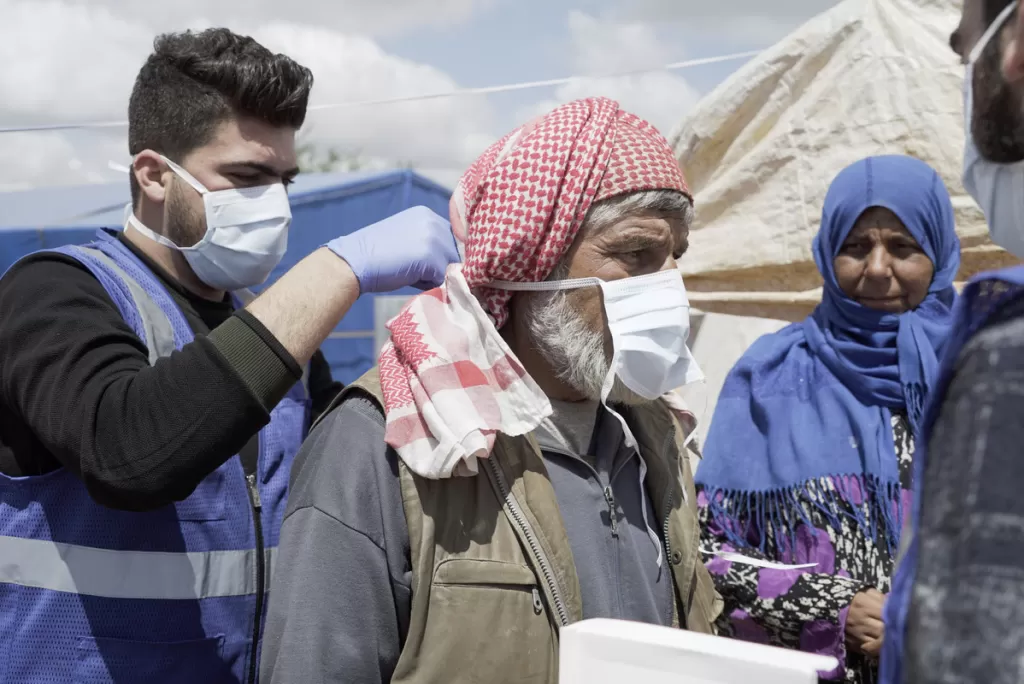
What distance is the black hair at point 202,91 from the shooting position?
254 cm

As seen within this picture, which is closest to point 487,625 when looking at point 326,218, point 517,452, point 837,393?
point 517,452

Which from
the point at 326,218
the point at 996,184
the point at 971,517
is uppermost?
the point at 996,184

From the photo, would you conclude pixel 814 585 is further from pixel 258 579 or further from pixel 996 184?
pixel 996 184

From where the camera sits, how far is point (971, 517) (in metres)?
0.69

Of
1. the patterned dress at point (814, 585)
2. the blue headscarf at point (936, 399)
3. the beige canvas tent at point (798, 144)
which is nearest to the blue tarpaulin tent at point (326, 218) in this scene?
the beige canvas tent at point (798, 144)

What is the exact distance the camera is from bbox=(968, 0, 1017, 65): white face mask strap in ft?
2.96

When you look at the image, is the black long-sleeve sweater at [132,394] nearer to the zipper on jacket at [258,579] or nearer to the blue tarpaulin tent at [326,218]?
the zipper on jacket at [258,579]

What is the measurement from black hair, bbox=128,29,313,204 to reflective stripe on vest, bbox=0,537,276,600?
112 centimetres

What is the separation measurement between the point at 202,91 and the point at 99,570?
54.8 inches

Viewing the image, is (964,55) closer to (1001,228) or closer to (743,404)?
(1001,228)

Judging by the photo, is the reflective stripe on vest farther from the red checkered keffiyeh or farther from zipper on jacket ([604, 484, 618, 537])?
zipper on jacket ([604, 484, 618, 537])

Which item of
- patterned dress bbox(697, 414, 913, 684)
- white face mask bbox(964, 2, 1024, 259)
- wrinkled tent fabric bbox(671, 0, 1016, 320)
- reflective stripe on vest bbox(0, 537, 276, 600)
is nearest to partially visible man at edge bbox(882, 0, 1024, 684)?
white face mask bbox(964, 2, 1024, 259)

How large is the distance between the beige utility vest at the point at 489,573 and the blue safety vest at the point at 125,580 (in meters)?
0.66

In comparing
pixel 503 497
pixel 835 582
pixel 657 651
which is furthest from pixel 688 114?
pixel 657 651
